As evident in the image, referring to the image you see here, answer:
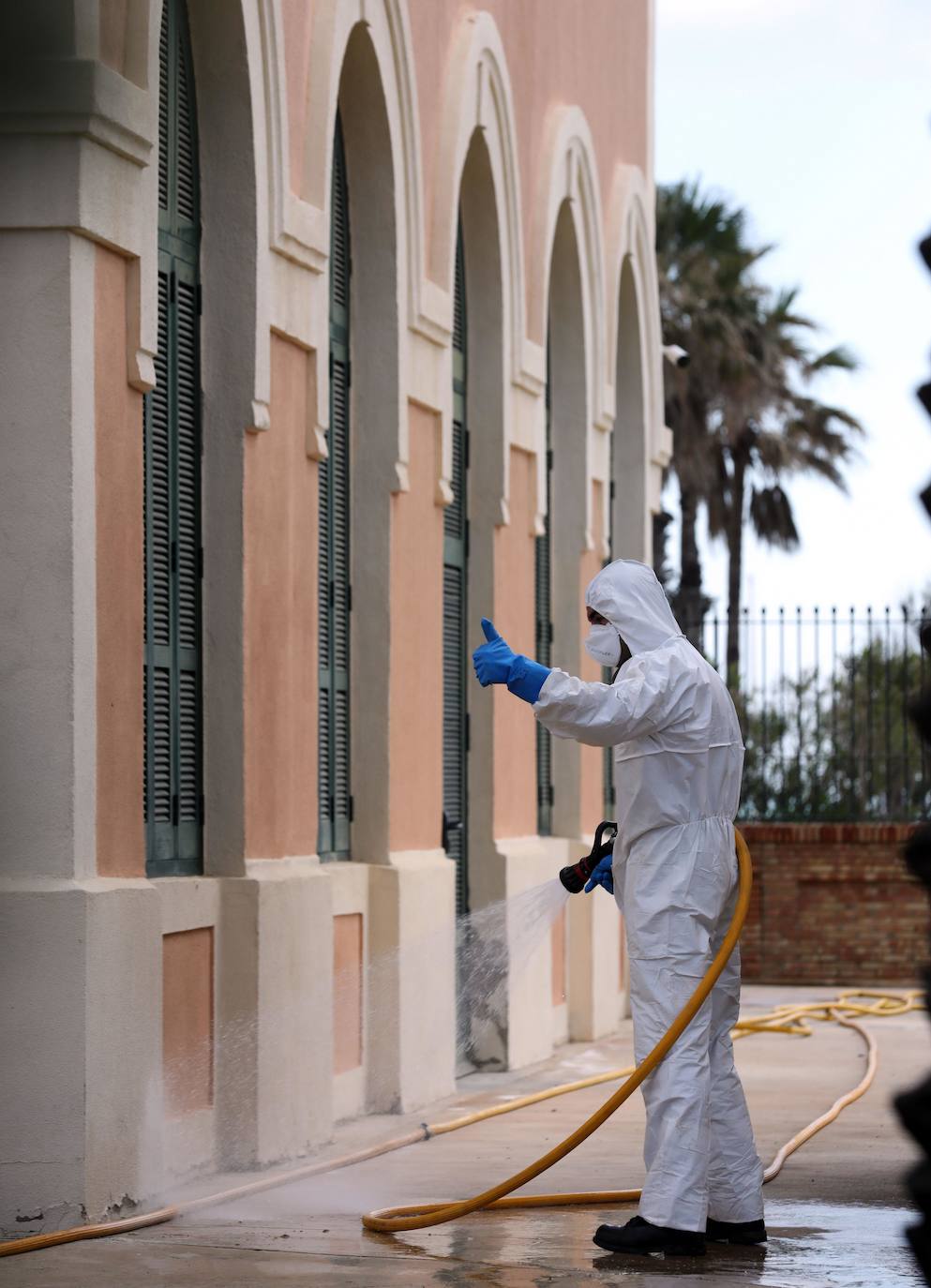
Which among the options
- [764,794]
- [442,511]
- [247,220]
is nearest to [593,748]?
[442,511]

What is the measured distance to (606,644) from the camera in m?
7.20

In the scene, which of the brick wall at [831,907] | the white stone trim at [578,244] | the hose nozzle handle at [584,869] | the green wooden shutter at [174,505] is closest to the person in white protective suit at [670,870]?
the hose nozzle handle at [584,869]

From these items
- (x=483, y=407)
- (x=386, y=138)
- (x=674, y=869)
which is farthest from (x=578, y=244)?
(x=674, y=869)

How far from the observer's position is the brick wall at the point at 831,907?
19625mm

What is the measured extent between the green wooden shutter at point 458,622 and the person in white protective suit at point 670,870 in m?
5.14

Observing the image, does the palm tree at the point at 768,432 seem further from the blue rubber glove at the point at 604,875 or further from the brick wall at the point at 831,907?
the blue rubber glove at the point at 604,875

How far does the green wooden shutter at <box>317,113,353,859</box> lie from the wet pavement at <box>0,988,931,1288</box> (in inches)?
58.6

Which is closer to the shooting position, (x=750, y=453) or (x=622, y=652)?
(x=622, y=652)

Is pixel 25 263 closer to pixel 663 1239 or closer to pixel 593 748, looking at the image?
pixel 663 1239

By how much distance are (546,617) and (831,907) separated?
5.90 metres

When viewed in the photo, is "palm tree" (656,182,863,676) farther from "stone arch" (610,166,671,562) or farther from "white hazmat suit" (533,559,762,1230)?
"white hazmat suit" (533,559,762,1230)

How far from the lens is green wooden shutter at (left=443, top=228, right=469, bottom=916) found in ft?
40.7

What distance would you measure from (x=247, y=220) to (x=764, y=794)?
13164 millimetres

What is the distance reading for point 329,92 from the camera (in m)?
9.63
